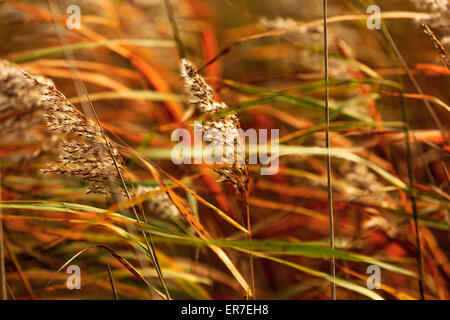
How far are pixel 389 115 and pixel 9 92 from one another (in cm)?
99

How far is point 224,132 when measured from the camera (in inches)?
17.6

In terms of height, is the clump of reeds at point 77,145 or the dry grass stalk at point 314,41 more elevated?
the dry grass stalk at point 314,41

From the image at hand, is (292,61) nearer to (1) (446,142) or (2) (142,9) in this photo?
(2) (142,9)

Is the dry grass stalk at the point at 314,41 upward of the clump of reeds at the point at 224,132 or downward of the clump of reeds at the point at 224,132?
upward

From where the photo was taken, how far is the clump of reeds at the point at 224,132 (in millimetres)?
439

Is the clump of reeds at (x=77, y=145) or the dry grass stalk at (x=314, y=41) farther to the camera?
the dry grass stalk at (x=314, y=41)

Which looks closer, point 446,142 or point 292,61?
point 446,142

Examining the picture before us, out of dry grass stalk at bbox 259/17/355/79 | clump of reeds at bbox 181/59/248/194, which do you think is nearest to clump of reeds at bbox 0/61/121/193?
clump of reeds at bbox 181/59/248/194

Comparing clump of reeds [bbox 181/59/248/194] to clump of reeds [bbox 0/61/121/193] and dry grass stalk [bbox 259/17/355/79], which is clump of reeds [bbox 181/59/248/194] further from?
dry grass stalk [bbox 259/17/355/79]


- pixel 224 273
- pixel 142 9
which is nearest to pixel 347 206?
pixel 224 273

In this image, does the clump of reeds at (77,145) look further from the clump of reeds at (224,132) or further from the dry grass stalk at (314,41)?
the dry grass stalk at (314,41)

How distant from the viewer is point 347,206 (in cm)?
69

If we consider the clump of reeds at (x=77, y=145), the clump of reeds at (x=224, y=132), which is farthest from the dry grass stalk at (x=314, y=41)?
the clump of reeds at (x=77, y=145)

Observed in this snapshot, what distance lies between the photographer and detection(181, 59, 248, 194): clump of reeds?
1.44 ft
